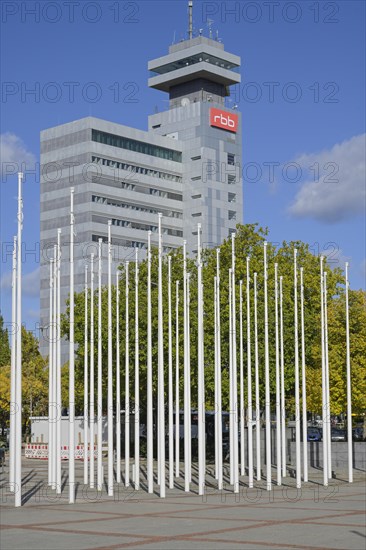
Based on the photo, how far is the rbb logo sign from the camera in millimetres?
181375

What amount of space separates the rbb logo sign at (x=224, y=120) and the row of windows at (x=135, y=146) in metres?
9.34

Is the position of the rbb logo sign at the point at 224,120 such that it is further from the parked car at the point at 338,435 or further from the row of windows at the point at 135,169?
the parked car at the point at 338,435

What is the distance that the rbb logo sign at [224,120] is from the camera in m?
181

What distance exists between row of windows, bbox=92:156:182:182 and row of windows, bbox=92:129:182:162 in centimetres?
286

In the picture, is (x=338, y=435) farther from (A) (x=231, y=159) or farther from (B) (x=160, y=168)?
(A) (x=231, y=159)

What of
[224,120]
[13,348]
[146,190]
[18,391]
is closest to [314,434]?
→ [13,348]

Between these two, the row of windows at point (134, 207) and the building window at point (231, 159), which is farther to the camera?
the building window at point (231, 159)

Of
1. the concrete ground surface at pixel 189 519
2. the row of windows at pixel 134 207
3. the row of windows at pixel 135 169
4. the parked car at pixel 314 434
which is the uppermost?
the row of windows at pixel 135 169

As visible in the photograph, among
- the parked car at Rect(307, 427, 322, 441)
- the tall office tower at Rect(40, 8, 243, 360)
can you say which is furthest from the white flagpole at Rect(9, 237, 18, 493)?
the tall office tower at Rect(40, 8, 243, 360)

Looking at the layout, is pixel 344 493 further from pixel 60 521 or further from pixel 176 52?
Result: pixel 176 52

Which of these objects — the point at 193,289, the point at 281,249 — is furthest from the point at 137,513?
the point at 281,249

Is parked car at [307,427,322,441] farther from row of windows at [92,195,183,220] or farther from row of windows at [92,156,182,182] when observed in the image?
row of windows at [92,156,182,182]

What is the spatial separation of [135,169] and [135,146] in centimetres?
418

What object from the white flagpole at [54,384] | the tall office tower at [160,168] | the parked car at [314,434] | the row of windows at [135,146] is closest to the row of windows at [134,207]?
the tall office tower at [160,168]
